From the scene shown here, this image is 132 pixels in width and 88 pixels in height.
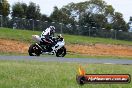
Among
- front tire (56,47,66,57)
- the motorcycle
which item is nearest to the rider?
the motorcycle

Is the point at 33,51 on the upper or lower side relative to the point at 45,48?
lower

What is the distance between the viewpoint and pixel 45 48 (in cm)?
2841

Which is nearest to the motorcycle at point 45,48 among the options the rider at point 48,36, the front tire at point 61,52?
the front tire at point 61,52

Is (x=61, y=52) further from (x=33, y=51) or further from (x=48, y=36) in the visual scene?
(x=33, y=51)

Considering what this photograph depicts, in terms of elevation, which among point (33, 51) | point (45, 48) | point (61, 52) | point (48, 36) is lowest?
point (61, 52)

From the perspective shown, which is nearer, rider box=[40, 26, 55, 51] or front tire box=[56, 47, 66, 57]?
rider box=[40, 26, 55, 51]

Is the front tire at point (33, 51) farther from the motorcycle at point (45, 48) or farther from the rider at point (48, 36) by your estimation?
the rider at point (48, 36)

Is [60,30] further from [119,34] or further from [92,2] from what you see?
[92,2]

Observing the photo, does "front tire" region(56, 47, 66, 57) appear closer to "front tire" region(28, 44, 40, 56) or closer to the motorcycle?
the motorcycle

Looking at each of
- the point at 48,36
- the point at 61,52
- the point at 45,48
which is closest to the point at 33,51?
the point at 45,48

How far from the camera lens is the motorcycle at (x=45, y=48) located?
27.6 meters

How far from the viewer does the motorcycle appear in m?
27.6

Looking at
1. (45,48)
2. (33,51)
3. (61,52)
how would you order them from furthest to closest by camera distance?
(61,52) < (45,48) < (33,51)

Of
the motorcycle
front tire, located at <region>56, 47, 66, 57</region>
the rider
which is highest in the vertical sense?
the rider
